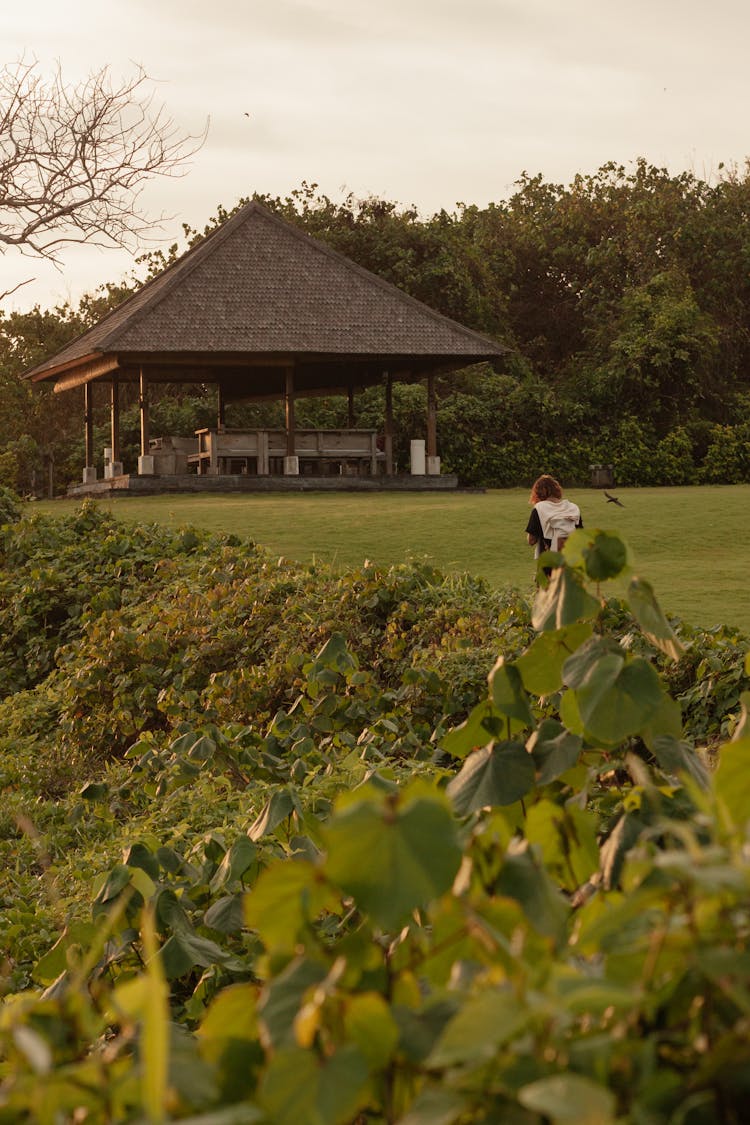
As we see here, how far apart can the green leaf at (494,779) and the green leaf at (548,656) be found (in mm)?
112

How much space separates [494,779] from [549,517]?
8272 mm

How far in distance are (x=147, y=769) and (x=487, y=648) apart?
1.81 m

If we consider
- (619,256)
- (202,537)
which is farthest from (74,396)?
(202,537)

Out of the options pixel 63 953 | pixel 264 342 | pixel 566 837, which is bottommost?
pixel 63 953

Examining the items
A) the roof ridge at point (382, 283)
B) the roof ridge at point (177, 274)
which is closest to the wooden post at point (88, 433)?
the roof ridge at point (177, 274)

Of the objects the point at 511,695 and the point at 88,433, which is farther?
the point at 88,433

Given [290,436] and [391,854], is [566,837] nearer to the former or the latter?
[391,854]

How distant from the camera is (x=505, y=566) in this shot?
1218 cm

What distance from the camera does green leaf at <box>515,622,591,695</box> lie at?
1.66 meters

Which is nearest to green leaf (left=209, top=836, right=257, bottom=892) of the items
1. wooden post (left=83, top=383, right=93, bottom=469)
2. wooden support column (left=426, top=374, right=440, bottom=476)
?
wooden support column (left=426, top=374, right=440, bottom=476)

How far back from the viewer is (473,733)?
6.02 feet

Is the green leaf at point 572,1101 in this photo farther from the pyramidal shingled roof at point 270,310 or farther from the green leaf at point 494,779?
the pyramidal shingled roof at point 270,310

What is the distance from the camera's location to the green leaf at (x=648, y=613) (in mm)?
1591

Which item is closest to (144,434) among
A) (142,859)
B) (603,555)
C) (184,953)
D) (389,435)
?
(389,435)
